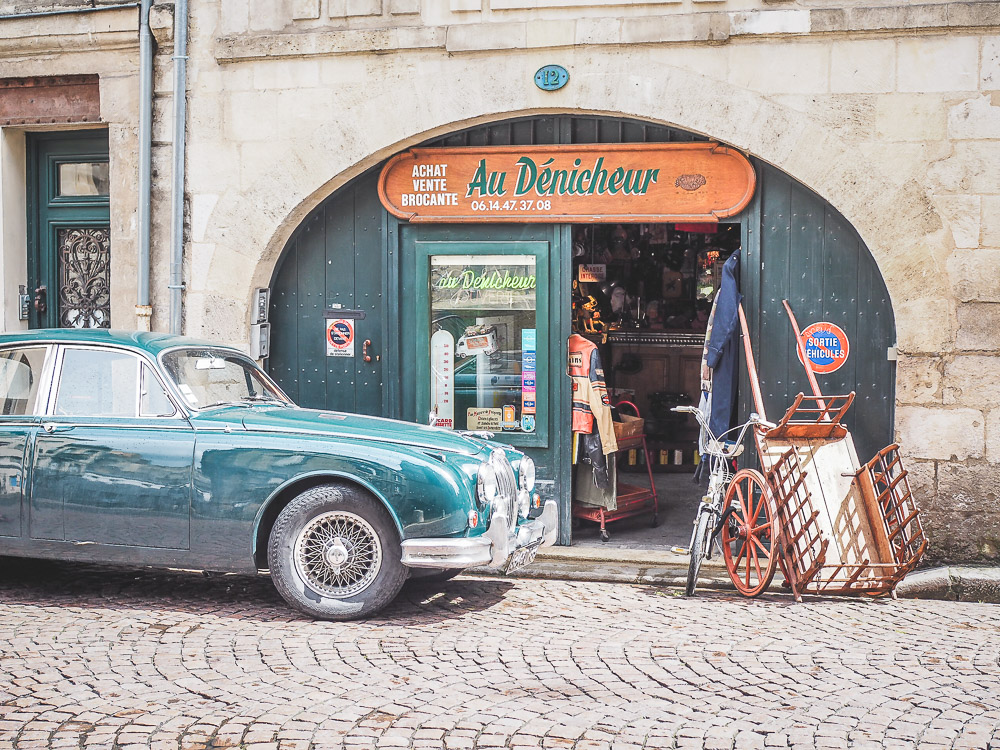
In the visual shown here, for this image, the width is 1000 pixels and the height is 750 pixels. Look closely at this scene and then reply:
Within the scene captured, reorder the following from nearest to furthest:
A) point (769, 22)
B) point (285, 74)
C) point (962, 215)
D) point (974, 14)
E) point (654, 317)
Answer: point (974, 14)
point (962, 215)
point (769, 22)
point (285, 74)
point (654, 317)

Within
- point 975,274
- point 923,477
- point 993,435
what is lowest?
point 923,477

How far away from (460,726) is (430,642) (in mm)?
1308

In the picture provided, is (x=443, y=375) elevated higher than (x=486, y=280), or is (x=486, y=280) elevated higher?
(x=486, y=280)

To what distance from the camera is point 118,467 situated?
6.37 m

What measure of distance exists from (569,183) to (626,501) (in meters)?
2.65

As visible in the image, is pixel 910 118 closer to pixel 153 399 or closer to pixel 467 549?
pixel 467 549

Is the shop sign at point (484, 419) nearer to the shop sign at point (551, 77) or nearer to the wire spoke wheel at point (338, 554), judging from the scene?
the shop sign at point (551, 77)

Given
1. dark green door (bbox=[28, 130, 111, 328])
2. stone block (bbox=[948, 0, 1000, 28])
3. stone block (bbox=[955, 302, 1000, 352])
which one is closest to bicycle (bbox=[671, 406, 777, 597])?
stone block (bbox=[955, 302, 1000, 352])

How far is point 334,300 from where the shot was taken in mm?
9164

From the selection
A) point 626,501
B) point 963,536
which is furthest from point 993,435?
point 626,501

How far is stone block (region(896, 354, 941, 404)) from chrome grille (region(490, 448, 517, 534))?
10.00 feet

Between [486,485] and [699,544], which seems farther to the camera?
[699,544]

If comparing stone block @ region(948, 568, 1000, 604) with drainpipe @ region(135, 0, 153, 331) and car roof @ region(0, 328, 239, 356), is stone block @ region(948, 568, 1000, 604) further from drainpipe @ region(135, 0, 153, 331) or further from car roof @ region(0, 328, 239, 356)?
drainpipe @ region(135, 0, 153, 331)

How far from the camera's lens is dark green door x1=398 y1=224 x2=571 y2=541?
28.5 feet
